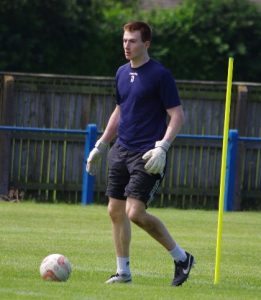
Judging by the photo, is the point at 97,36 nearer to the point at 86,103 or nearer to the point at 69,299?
the point at 86,103

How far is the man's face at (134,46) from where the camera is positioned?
9773 mm

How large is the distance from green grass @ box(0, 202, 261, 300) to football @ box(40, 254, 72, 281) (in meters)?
0.09

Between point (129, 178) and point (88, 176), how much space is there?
8761 mm

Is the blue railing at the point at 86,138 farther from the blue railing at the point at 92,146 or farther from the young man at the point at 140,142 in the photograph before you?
the young man at the point at 140,142

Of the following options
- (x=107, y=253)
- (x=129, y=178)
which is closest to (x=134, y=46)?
→ (x=129, y=178)

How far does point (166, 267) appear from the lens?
11.5 m

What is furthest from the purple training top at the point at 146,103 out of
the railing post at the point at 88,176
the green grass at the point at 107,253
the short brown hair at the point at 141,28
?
the railing post at the point at 88,176

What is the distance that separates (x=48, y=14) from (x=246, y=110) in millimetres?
5147

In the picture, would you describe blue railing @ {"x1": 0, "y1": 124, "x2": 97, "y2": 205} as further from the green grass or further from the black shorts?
the black shorts

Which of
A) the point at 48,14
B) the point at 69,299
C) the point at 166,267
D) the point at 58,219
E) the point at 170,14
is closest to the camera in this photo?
the point at 69,299

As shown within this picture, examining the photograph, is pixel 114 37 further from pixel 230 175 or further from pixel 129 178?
pixel 129 178

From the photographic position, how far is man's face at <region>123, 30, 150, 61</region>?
977 cm

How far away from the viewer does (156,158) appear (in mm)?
9477

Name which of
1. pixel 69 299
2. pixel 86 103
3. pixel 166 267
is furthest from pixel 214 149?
pixel 69 299
